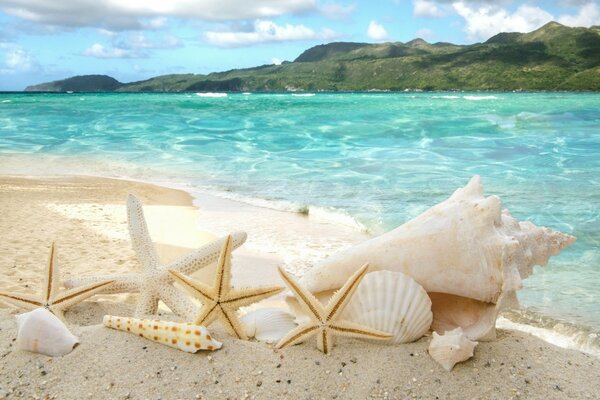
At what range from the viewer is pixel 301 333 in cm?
298

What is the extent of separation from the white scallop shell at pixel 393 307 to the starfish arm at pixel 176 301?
3.63ft

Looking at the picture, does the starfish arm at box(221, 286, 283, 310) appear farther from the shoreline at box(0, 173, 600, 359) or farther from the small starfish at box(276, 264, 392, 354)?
the shoreline at box(0, 173, 600, 359)

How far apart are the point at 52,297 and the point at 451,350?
2.53 metres

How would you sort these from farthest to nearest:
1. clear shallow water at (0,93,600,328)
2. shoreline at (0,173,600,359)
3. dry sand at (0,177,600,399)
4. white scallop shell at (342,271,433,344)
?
clear shallow water at (0,93,600,328), shoreline at (0,173,600,359), white scallop shell at (342,271,433,344), dry sand at (0,177,600,399)

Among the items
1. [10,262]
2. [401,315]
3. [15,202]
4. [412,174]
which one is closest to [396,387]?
[401,315]

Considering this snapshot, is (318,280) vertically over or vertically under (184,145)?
over

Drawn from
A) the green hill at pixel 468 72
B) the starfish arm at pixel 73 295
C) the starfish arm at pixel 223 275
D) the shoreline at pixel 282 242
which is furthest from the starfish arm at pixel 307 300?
the green hill at pixel 468 72

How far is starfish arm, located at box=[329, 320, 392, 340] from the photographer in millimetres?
2922

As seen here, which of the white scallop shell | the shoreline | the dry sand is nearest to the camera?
the dry sand

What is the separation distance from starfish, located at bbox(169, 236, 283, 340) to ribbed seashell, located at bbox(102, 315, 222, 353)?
10 centimetres

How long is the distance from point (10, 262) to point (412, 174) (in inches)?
346

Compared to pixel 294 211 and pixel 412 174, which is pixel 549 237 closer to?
pixel 294 211

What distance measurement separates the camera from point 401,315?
313 cm

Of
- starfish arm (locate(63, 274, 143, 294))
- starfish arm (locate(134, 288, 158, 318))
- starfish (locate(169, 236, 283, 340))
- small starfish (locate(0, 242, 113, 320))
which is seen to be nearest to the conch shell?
starfish (locate(169, 236, 283, 340))
